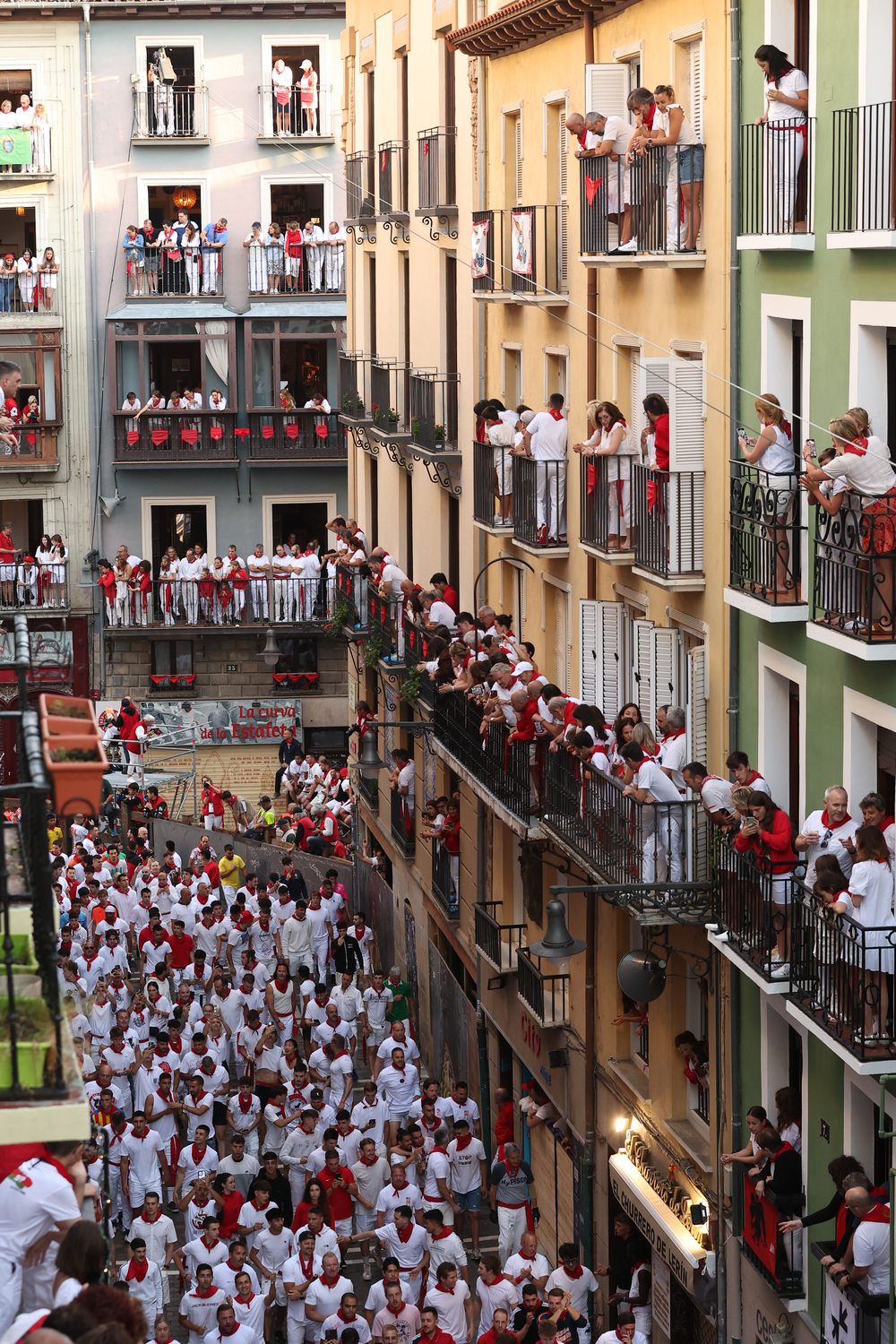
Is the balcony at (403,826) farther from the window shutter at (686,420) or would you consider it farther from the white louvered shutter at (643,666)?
the window shutter at (686,420)

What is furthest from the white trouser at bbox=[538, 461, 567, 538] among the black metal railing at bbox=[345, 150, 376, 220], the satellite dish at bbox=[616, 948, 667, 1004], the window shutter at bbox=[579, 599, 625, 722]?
the black metal railing at bbox=[345, 150, 376, 220]

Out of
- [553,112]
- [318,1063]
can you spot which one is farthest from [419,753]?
[553,112]

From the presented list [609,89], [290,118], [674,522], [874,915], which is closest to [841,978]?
[874,915]

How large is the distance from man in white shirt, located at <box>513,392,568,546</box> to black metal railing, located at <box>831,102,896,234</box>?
742cm

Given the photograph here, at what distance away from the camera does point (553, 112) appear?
22844 millimetres

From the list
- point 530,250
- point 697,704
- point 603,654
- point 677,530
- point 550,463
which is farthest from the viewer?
point 530,250

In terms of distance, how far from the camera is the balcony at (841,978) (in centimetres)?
1295

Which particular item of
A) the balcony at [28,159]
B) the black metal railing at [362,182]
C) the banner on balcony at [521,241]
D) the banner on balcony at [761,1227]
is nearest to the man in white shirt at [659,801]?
the banner on balcony at [761,1227]

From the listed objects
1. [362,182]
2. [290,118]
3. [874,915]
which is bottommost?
[874,915]

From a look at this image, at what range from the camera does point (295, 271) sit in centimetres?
4478

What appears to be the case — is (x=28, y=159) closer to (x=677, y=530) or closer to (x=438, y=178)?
(x=438, y=178)

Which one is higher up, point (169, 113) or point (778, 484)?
point (169, 113)

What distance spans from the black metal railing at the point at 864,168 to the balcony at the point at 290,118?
3237cm

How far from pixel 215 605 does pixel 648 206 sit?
89.0 feet
